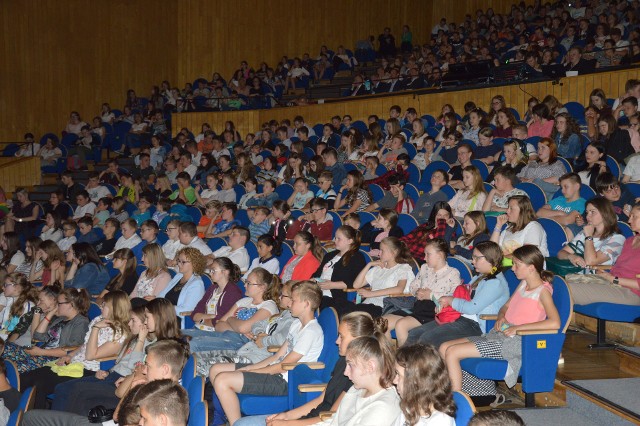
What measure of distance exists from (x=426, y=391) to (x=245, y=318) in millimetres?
2549

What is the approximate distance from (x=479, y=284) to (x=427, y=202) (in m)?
2.50

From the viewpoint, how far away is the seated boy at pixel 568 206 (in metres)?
6.00

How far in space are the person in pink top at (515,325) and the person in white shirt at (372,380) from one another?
951 millimetres

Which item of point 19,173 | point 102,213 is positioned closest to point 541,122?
point 102,213

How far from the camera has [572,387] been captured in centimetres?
408

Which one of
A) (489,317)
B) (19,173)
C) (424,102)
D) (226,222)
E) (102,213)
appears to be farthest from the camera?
(19,173)

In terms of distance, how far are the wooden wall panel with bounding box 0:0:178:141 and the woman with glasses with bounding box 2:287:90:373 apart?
9.66 m

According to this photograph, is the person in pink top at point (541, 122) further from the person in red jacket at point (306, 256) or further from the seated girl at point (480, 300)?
the seated girl at point (480, 300)

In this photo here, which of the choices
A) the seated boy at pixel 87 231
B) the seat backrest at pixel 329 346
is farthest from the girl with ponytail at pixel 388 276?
the seated boy at pixel 87 231

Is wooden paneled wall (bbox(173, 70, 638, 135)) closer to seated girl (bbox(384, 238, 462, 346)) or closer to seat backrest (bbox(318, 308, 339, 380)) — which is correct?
seated girl (bbox(384, 238, 462, 346))

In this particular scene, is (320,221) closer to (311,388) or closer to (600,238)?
(600,238)

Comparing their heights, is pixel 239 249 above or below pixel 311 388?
above

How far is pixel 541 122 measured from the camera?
8336 mm

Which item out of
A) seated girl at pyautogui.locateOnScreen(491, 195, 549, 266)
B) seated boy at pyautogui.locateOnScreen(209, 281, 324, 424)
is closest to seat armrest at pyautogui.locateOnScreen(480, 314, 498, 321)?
seated girl at pyautogui.locateOnScreen(491, 195, 549, 266)
